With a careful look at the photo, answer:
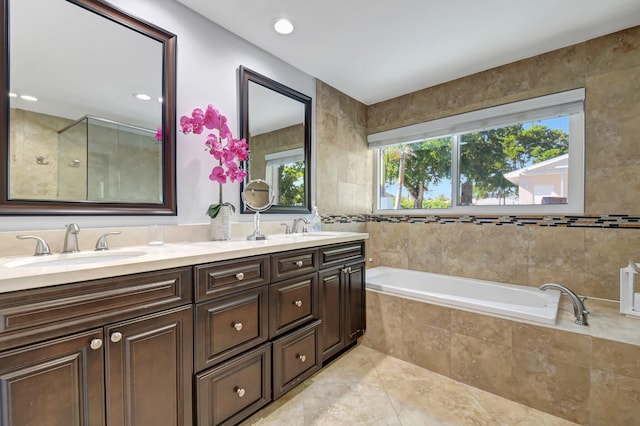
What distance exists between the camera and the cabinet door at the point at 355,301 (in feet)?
7.15

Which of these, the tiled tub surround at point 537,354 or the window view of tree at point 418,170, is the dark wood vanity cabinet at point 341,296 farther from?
the window view of tree at point 418,170

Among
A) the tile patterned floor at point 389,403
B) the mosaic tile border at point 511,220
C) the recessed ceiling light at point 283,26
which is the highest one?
the recessed ceiling light at point 283,26

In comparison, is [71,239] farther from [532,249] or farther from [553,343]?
[532,249]

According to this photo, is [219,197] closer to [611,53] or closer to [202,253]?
[202,253]

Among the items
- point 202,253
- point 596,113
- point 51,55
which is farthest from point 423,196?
point 51,55

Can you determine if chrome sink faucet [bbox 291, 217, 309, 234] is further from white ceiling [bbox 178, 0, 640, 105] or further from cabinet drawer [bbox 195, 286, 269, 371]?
white ceiling [bbox 178, 0, 640, 105]

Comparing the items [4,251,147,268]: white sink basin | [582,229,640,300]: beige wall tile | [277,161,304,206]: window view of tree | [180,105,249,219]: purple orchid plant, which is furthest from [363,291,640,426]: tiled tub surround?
[4,251,147,268]: white sink basin

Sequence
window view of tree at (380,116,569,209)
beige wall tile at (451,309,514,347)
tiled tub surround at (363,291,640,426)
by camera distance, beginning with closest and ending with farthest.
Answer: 1. tiled tub surround at (363,291,640,426)
2. beige wall tile at (451,309,514,347)
3. window view of tree at (380,116,569,209)

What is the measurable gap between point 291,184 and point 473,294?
1.94 metres

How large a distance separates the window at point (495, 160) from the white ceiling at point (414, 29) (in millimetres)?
461

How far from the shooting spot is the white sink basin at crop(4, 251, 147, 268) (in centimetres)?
110

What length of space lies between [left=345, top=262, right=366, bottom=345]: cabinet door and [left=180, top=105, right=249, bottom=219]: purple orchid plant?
41.0 inches

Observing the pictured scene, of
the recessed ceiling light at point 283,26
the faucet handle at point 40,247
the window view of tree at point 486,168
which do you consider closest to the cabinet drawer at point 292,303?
the faucet handle at point 40,247

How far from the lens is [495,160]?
2.64 m
